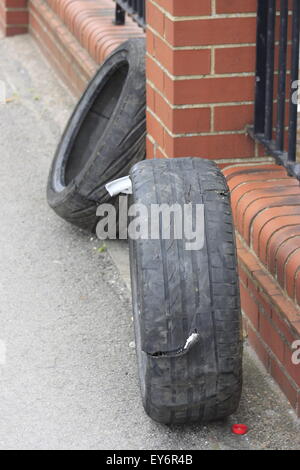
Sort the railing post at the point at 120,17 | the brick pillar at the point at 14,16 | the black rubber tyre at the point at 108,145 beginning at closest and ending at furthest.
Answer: the black rubber tyre at the point at 108,145, the railing post at the point at 120,17, the brick pillar at the point at 14,16

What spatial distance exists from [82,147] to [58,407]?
212cm

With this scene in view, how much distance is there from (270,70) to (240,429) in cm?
146

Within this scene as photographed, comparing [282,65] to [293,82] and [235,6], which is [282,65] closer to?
[293,82]

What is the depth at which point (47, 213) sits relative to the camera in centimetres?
555

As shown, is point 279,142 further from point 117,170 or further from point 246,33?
point 117,170

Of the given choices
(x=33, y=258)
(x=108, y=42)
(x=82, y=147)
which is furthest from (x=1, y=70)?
(x=33, y=258)

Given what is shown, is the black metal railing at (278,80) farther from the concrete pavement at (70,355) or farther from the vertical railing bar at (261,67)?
the concrete pavement at (70,355)

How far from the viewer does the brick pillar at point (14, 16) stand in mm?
8539

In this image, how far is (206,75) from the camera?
4273 millimetres

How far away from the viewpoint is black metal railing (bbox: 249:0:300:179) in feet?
13.3

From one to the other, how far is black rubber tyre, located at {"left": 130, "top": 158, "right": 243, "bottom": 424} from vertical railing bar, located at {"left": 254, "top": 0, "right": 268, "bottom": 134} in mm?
991

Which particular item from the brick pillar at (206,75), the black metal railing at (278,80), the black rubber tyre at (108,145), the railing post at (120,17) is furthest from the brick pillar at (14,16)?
the black metal railing at (278,80)

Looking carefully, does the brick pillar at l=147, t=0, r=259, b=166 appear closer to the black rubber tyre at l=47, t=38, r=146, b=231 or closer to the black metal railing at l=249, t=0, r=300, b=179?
the black metal railing at l=249, t=0, r=300, b=179

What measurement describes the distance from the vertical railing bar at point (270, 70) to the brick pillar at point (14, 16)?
4686 mm
